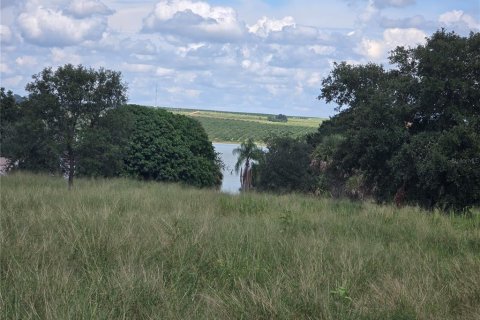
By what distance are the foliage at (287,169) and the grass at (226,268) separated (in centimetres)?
4033

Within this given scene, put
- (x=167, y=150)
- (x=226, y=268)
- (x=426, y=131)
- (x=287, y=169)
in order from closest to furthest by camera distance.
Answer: (x=226, y=268) → (x=426, y=131) → (x=167, y=150) → (x=287, y=169)

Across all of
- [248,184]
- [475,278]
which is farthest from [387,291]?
[248,184]

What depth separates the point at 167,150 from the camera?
47000mm

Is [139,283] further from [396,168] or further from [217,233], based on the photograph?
[396,168]

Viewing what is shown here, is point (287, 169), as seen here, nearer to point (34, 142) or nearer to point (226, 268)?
point (34, 142)

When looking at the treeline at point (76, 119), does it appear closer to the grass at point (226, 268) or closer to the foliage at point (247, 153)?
the grass at point (226, 268)

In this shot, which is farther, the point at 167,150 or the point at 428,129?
the point at 167,150

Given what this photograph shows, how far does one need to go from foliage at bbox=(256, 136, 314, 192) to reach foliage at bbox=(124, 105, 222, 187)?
4.63 m

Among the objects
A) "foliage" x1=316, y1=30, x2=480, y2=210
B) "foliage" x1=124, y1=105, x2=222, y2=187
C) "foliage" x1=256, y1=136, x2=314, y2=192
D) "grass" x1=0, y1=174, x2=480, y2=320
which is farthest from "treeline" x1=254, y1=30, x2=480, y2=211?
"foliage" x1=256, y1=136, x2=314, y2=192

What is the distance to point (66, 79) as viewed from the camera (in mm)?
20938

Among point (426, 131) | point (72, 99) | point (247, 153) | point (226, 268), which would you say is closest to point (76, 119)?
point (72, 99)

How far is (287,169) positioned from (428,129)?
31.2 metres

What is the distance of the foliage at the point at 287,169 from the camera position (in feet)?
163

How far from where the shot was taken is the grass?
15.4 feet
